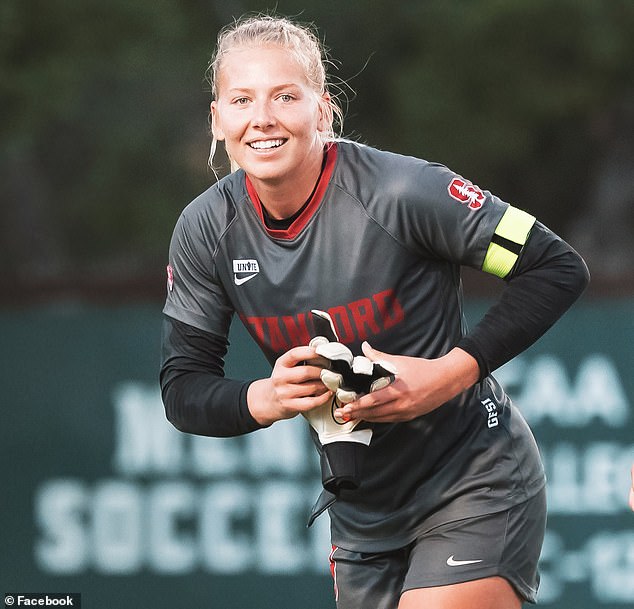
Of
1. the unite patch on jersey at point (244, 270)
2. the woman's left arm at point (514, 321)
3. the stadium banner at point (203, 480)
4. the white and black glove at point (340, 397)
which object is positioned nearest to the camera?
the white and black glove at point (340, 397)

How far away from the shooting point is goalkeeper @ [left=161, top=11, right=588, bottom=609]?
2.74 meters

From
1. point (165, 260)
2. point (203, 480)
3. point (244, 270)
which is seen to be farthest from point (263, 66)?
point (165, 260)

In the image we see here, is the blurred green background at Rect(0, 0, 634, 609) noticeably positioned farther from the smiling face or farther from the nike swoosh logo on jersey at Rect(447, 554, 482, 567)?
the nike swoosh logo on jersey at Rect(447, 554, 482, 567)

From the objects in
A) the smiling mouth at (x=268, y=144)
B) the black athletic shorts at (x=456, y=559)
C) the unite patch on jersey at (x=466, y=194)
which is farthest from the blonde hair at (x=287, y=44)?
the black athletic shorts at (x=456, y=559)

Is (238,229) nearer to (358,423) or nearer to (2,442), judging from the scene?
(358,423)

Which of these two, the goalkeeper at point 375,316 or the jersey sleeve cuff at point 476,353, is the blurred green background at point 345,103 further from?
the jersey sleeve cuff at point 476,353

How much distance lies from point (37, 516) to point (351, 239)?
3.30 m

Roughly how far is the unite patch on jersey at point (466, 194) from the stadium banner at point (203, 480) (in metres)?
2.72

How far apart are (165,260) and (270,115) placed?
193 inches

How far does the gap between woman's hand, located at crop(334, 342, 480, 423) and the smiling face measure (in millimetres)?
461

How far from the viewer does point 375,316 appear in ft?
9.32

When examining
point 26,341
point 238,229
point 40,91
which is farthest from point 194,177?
point 238,229

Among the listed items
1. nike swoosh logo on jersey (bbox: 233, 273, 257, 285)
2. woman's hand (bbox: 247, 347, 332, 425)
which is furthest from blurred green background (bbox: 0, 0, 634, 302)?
woman's hand (bbox: 247, 347, 332, 425)

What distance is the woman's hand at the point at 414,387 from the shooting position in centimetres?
260
